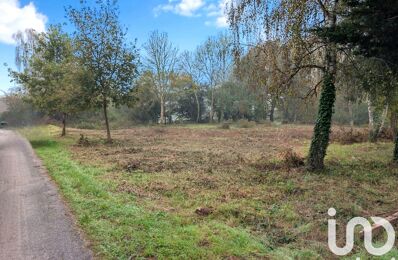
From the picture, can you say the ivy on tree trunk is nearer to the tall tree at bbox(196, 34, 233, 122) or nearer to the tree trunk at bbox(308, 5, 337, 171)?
the tree trunk at bbox(308, 5, 337, 171)

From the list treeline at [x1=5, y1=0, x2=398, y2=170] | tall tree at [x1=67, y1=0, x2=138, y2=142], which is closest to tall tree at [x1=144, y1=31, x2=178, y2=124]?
treeline at [x1=5, y1=0, x2=398, y2=170]

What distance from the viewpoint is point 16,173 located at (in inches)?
417

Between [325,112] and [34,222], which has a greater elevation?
[325,112]

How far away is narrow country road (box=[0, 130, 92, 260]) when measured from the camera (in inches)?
193

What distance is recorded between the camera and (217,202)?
24.5 feet

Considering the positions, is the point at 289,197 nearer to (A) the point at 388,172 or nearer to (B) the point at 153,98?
(A) the point at 388,172

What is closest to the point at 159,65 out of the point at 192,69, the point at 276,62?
the point at 192,69

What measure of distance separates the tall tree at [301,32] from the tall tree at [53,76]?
1096cm

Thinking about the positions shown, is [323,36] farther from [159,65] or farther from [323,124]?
[159,65]

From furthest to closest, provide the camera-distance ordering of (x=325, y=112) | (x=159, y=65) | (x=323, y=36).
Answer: (x=159, y=65) → (x=325, y=112) → (x=323, y=36)

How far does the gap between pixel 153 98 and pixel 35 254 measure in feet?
134

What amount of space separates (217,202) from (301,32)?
5.44 m

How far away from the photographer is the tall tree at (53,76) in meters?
19.0

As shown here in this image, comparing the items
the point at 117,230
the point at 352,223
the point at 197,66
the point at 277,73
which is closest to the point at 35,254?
the point at 117,230
